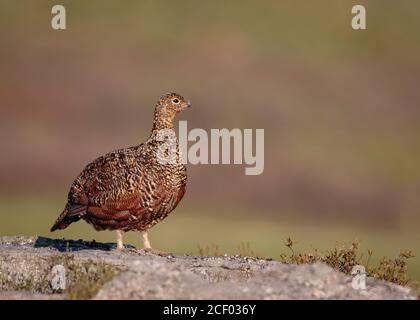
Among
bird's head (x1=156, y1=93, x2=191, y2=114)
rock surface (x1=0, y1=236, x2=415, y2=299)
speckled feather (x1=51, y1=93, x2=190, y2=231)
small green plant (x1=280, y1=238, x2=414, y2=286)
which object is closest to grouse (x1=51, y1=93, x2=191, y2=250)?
speckled feather (x1=51, y1=93, x2=190, y2=231)

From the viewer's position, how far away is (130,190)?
606 inches

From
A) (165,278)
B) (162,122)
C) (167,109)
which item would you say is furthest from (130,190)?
(165,278)

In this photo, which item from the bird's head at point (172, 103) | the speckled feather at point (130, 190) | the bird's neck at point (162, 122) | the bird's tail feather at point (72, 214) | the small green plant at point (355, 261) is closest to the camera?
the speckled feather at point (130, 190)

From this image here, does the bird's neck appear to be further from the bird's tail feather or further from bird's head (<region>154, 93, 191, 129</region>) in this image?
the bird's tail feather

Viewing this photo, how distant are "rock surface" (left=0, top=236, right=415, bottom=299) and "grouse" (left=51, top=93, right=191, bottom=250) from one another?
47cm

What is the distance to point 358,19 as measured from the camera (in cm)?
5528

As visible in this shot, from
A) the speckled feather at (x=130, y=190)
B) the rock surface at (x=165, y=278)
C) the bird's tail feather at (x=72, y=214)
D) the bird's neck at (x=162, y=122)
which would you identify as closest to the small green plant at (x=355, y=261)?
the rock surface at (x=165, y=278)

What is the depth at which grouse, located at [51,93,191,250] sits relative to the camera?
606 inches

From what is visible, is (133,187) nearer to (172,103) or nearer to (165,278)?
(172,103)

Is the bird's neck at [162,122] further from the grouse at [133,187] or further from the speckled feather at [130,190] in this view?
the speckled feather at [130,190]

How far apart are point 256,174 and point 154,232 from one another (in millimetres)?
6525

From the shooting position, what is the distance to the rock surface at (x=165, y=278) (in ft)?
40.0
